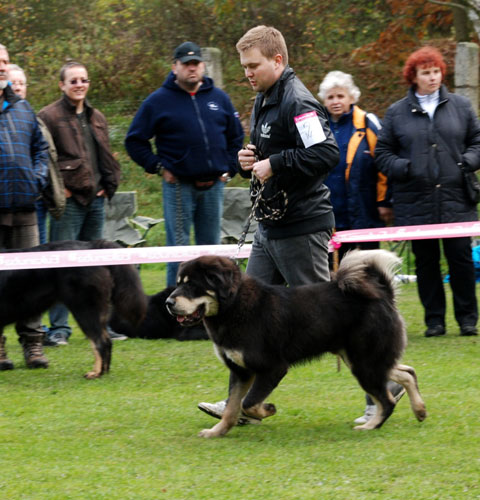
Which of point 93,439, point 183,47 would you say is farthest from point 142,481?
point 183,47

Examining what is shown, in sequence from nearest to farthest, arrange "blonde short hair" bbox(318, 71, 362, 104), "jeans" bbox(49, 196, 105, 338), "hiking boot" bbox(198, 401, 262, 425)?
"hiking boot" bbox(198, 401, 262, 425) → "blonde short hair" bbox(318, 71, 362, 104) → "jeans" bbox(49, 196, 105, 338)

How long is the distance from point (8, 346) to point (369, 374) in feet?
13.3

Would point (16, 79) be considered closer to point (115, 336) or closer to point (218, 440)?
point (115, 336)

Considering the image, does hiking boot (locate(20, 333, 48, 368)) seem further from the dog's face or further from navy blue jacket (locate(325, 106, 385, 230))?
navy blue jacket (locate(325, 106, 385, 230))

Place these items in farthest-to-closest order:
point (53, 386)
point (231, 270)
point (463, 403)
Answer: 1. point (53, 386)
2. point (463, 403)
3. point (231, 270)

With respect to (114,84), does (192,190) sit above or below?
below

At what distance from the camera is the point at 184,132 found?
7723 millimetres

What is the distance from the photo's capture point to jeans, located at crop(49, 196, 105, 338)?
7.57 metres

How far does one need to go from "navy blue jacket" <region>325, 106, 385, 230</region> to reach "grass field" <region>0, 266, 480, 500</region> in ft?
3.90

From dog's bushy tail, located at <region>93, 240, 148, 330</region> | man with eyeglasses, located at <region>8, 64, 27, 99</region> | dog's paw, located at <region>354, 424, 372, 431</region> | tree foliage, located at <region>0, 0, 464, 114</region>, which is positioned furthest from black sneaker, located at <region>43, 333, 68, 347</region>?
tree foliage, located at <region>0, 0, 464, 114</region>

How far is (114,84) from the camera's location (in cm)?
1623

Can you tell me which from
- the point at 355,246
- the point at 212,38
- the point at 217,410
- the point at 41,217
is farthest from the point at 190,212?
the point at 212,38

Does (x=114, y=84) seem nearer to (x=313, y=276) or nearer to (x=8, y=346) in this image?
(x=8, y=346)

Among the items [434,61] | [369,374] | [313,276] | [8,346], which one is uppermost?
[434,61]
